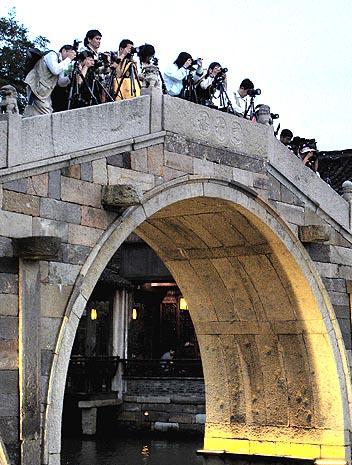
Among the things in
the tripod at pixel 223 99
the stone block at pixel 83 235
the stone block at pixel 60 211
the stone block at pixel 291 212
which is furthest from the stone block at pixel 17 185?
the stone block at pixel 291 212

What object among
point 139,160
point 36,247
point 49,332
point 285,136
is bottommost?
point 49,332

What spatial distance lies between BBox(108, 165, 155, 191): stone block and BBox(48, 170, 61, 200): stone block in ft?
2.89

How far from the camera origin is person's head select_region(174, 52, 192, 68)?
14.0 metres

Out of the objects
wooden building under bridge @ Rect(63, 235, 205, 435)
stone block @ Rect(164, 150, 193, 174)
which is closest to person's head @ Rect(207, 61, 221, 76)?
stone block @ Rect(164, 150, 193, 174)

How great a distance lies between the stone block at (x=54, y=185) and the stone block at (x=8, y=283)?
1.08 meters

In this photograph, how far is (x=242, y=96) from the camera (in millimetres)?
15242

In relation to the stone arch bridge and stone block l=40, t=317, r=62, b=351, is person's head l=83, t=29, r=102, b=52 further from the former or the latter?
stone block l=40, t=317, r=62, b=351

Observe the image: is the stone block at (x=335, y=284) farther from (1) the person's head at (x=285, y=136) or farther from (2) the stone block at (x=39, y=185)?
(2) the stone block at (x=39, y=185)

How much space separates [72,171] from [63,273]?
3.86 feet

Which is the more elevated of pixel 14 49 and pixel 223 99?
pixel 14 49

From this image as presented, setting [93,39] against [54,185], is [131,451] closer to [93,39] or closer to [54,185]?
[54,185]

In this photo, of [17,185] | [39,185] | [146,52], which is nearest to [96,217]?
[39,185]

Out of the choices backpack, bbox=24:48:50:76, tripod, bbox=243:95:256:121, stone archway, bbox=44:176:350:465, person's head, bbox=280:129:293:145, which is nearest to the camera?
backpack, bbox=24:48:50:76

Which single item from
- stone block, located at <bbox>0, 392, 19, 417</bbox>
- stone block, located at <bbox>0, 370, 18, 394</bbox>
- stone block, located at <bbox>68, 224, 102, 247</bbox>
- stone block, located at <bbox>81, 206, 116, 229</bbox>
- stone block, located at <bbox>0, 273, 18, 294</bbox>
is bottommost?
stone block, located at <bbox>0, 392, 19, 417</bbox>
